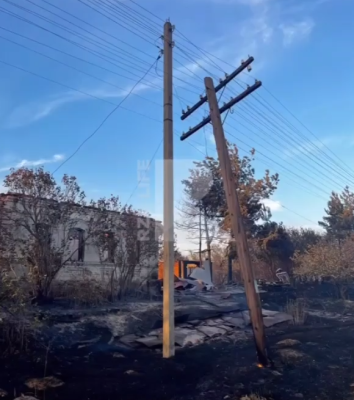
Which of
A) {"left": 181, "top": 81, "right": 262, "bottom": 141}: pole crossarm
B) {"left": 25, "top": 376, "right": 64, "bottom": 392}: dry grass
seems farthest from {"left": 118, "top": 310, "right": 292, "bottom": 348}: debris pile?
{"left": 181, "top": 81, "right": 262, "bottom": 141}: pole crossarm

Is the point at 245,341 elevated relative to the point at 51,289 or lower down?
lower down

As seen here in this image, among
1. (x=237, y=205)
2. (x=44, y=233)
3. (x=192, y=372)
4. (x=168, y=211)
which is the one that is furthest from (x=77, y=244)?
(x=192, y=372)

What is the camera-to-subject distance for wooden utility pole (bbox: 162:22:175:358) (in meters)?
7.70

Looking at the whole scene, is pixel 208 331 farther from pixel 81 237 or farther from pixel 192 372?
pixel 81 237

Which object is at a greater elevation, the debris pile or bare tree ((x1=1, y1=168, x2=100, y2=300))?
bare tree ((x1=1, y1=168, x2=100, y2=300))

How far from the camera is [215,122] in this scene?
8305mm

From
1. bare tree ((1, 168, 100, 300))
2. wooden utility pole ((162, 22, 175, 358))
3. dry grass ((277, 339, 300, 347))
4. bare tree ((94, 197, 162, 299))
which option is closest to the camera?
wooden utility pole ((162, 22, 175, 358))

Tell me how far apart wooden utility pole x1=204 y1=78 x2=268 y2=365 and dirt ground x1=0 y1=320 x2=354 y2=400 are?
614 mm

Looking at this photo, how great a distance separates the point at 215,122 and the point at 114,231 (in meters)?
6.51

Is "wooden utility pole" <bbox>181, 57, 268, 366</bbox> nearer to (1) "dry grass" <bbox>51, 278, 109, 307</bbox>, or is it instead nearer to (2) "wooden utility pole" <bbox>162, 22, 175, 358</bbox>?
(2) "wooden utility pole" <bbox>162, 22, 175, 358</bbox>

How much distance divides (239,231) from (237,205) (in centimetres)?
51

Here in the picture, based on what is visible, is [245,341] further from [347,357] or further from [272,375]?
[272,375]

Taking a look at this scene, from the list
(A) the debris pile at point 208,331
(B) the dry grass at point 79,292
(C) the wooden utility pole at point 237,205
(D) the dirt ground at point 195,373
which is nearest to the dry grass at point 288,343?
(D) the dirt ground at point 195,373

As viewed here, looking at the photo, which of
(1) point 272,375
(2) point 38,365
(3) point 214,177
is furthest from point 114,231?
(3) point 214,177
